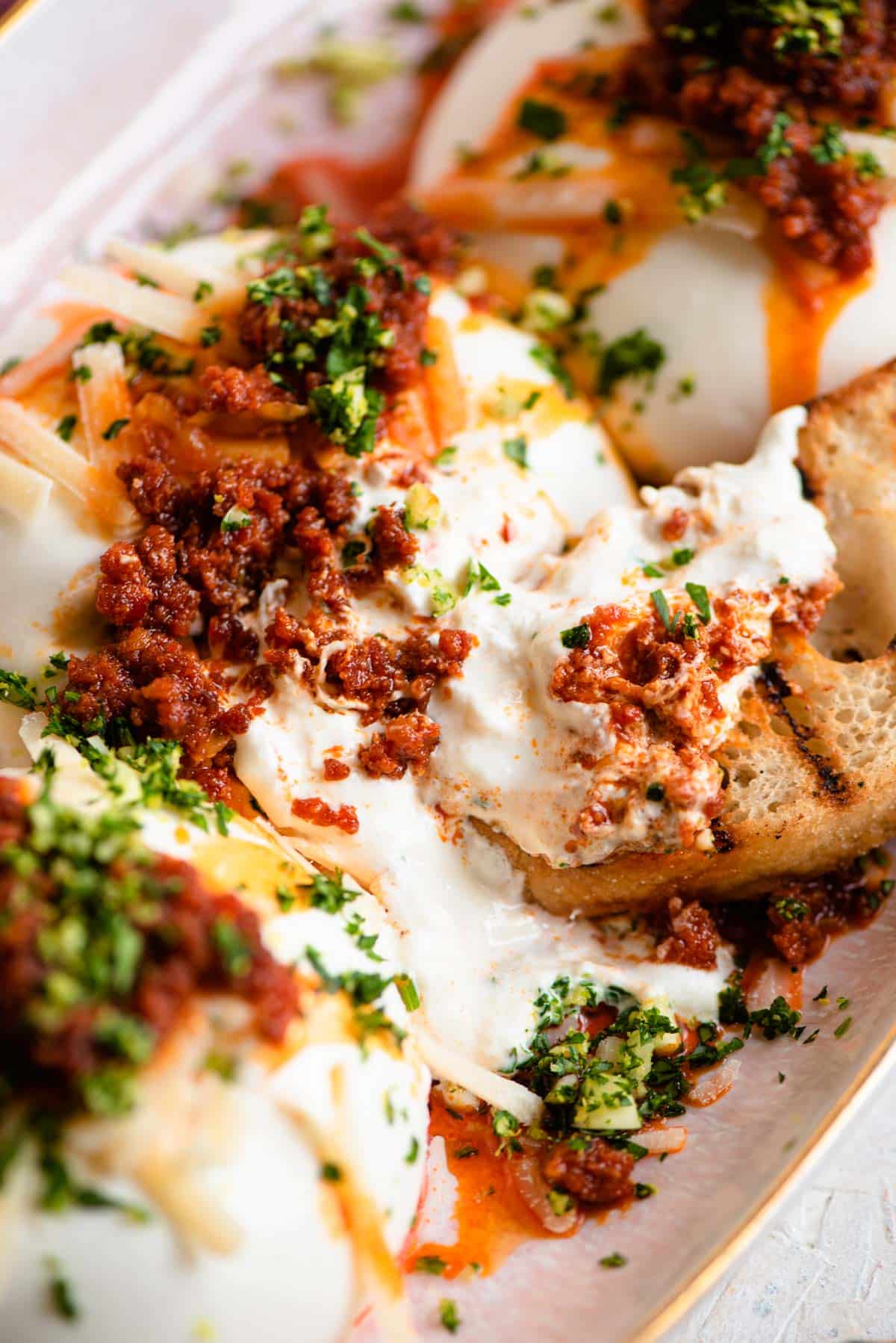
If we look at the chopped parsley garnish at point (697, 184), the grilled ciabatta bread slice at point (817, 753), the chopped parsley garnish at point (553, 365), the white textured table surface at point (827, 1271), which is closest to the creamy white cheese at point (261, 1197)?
the grilled ciabatta bread slice at point (817, 753)

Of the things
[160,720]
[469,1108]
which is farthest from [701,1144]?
[160,720]

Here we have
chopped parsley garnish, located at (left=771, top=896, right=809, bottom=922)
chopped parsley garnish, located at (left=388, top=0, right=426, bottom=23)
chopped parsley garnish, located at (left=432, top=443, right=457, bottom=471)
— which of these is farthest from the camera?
chopped parsley garnish, located at (left=388, top=0, right=426, bottom=23)

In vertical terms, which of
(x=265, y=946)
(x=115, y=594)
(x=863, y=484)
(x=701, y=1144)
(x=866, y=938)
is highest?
(x=115, y=594)

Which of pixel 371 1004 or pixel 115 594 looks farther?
pixel 115 594

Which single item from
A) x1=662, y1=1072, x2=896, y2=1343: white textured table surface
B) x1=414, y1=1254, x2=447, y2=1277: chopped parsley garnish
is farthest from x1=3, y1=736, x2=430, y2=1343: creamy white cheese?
x1=662, y1=1072, x2=896, y2=1343: white textured table surface

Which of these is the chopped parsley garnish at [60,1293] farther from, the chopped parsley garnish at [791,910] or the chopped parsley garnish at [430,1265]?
the chopped parsley garnish at [791,910]

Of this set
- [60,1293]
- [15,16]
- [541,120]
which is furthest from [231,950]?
[15,16]

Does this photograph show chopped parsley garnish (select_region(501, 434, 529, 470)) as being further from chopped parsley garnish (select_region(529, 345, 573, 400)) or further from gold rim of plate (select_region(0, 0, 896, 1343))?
gold rim of plate (select_region(0, 0, 896, 1343))

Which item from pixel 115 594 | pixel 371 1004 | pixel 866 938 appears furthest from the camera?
pixel 866 938

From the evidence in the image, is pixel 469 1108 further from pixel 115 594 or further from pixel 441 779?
pixel 115 594
